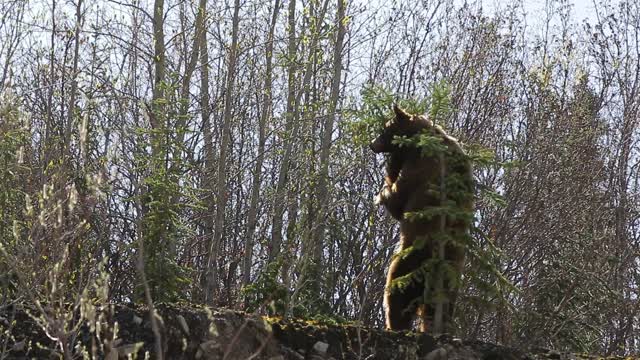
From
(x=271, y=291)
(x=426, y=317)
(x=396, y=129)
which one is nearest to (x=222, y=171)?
(x=271, y=291)

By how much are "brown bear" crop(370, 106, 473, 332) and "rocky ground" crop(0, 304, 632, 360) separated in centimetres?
87

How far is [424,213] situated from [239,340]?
197 cm

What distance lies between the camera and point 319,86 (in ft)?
51.1

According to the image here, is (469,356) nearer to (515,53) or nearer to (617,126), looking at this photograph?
(515,53)

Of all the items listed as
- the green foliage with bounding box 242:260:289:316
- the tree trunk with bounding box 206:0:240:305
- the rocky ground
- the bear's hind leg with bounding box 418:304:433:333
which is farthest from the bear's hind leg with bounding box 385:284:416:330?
the tree trunk with bounding box 206:0:240:305

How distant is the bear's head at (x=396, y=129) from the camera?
26.3 feet

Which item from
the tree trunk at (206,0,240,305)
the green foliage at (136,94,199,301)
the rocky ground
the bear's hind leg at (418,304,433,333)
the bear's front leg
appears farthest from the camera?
the tree trunk at (206,0,240,305)

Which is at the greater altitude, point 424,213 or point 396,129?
point 396,129

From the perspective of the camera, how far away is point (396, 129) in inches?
318

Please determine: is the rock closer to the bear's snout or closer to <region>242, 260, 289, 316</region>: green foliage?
<region>242, 260, 289, 316</region>: green foliage

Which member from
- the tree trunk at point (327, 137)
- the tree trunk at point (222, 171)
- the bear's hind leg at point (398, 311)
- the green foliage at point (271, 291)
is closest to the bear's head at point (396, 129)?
the bear's hind leg at point (398, 311)

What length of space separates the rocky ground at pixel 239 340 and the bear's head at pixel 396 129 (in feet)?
8.23

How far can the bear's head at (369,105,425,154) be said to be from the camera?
8.03 meters

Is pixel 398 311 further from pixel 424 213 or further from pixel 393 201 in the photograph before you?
pixel 424 213
